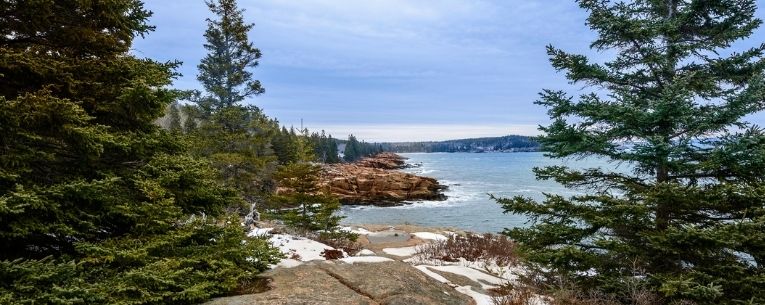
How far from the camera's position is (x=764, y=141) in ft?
20.3

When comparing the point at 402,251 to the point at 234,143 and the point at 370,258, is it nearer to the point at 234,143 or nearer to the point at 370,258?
the point at 370,258

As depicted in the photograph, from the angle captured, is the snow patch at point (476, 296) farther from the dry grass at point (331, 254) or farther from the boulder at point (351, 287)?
the dry grass at point (331, 254)

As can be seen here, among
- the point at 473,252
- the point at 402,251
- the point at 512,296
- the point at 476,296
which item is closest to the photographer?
the point at 512,296

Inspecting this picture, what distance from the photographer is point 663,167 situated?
709 centimetres

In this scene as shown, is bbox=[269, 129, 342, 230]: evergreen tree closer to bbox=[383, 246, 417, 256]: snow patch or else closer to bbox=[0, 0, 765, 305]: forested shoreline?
bbox=[383, 246, 417, 256]: snow patch

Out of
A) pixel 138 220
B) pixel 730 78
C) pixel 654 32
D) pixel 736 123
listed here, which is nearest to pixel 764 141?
pixel 736 123

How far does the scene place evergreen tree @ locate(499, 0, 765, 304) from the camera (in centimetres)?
614

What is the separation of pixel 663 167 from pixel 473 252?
6127 mm

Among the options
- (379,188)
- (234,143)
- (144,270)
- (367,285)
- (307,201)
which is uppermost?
(234,143)

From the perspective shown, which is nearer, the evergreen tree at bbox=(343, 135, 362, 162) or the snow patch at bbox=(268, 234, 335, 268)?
the snow patch at bbox=(268, 234, 335, 268)

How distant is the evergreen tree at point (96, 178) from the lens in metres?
4.23

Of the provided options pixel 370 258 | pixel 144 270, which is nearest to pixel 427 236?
pixel 370 258

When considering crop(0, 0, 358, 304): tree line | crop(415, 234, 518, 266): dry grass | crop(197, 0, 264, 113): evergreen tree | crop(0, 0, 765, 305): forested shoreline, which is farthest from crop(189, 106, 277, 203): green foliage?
crop(0, 0, 358, 304): tree line

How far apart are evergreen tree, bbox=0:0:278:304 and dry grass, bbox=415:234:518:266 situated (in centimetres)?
698
